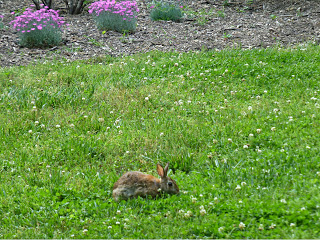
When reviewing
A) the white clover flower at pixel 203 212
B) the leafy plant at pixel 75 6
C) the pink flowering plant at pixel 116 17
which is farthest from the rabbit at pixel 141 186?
the leafy plant at pixel 75 6

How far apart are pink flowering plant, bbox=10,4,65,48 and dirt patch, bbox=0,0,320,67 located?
256 millimetres

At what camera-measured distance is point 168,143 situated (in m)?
5.54

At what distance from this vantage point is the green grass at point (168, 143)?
12.8ft

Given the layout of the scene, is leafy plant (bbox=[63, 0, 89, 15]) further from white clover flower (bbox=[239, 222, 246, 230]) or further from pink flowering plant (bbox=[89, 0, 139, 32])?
white clover flower (bbox=[239, 222, 246, 230])

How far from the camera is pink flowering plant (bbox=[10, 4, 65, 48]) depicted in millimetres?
10164

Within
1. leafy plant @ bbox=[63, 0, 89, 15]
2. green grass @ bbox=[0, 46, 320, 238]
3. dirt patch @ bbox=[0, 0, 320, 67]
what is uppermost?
leafy plant @ bbox=[63, 0, 89, 15]

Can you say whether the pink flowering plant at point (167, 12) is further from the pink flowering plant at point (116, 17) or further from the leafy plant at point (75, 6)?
the leafy plant at point (75, 6)

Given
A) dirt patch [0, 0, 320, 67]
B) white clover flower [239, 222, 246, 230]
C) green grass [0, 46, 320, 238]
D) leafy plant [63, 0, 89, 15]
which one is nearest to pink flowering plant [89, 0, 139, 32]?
dirt patch [0, 0, 320, 67]

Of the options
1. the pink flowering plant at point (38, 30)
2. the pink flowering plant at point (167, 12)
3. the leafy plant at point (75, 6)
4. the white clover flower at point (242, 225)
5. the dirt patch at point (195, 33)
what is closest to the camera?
the white clover flower at point (242, 225)

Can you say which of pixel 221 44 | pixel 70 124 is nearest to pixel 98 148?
pixel 70 124

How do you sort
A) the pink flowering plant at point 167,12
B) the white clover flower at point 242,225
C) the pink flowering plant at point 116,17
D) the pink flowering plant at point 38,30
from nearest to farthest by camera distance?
the white clover flower at point 242,225 → the pink flowering plant at point 38,30 → the pink flowering plant at point 116,17 → the pink flowering plant at point 167,12

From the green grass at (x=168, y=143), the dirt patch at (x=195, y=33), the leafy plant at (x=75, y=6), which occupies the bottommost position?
the green grass at (x=168, y=143)

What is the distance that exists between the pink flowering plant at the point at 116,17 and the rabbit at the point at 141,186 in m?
7.30

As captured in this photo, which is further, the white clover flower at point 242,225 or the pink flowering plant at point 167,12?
the pink flowering plant at point 167,12
